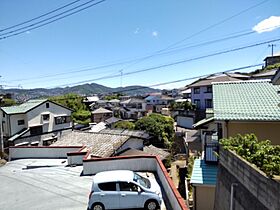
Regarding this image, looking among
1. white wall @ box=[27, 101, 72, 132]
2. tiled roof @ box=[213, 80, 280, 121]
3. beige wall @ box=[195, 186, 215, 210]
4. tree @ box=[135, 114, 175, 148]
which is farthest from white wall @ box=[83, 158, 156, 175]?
white wall @ box=[27, 101, 72, 132]

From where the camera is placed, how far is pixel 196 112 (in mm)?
40094

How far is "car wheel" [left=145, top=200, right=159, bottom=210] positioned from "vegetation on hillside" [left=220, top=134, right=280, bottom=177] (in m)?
2.70

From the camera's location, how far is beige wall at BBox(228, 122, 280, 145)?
9.23 metres

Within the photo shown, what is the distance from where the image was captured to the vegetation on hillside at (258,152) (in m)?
4.30

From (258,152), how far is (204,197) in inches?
188

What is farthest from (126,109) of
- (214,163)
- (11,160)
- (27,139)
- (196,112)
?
(214,163)

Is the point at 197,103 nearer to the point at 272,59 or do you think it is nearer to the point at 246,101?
the point at 272,59

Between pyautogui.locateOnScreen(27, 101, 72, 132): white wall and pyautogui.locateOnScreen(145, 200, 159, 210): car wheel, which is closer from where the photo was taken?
pyautogui.locateOnScreen(145, 200, 159, 210): car wheel

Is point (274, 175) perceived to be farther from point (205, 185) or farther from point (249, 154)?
point (205, 185)

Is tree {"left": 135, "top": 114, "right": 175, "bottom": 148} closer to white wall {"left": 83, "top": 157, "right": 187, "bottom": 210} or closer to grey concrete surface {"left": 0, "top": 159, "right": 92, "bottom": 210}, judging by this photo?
grey concrete surface {"left": 0, "top": 159, "right": 92, "bottom": 210}

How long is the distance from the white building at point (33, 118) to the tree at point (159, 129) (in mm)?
10537

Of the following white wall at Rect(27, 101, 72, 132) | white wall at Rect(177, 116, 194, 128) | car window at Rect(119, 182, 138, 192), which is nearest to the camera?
car window at Rect(119, 182, 138, 192)

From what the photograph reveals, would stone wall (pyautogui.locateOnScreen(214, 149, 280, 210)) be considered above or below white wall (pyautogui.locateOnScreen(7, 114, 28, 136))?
above

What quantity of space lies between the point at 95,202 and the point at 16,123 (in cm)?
2496
